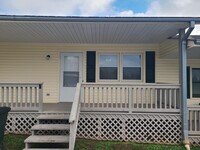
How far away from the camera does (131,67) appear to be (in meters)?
9.07

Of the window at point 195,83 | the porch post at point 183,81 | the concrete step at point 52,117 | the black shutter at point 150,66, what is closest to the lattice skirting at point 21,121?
the concrete step at point 52,117

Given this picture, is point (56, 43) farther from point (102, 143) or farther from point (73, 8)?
point (73, 8)

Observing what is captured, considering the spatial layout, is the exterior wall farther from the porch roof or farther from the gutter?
the gutter

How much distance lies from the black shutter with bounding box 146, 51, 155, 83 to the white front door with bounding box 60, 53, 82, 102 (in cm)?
266

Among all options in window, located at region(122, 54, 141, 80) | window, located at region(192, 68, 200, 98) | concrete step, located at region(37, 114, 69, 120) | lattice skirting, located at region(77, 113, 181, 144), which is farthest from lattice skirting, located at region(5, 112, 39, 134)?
window, located at region(192, 68, 200, 98)

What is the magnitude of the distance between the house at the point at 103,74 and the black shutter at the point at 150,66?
0.13 ft


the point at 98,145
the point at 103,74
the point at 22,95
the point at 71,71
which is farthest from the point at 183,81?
the point at 22,95

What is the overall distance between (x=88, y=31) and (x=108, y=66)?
2532mm

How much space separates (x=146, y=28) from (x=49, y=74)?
442 cm

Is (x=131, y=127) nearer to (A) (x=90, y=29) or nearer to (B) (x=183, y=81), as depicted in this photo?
(B) (x=183, y=81)

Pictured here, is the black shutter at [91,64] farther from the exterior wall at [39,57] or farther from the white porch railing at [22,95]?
the white porch railing at [22,95]

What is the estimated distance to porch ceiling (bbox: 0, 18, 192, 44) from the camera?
594cm

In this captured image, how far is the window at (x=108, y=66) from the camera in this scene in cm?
906

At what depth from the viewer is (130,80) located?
902 centimetres
